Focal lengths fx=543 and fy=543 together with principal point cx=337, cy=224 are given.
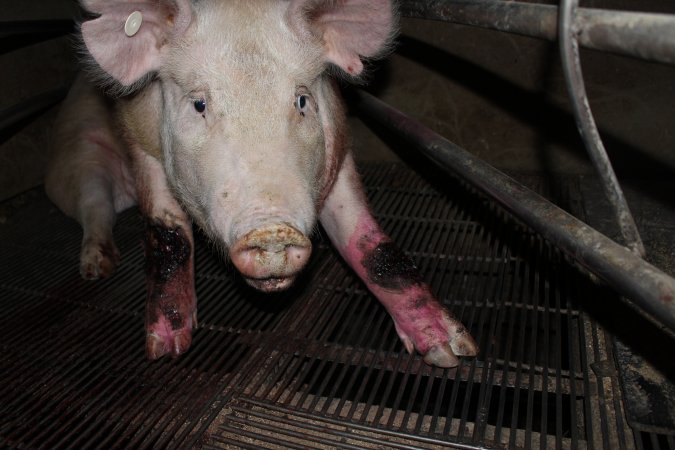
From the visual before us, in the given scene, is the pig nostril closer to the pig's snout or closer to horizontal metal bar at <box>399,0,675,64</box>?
the pig's snout

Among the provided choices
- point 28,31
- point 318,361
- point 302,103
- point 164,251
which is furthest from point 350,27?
point 28,31

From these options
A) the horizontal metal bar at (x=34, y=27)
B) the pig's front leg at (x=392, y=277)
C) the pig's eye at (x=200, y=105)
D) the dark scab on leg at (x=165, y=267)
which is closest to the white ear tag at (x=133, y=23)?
the pig's eye at (x=200, y=105)

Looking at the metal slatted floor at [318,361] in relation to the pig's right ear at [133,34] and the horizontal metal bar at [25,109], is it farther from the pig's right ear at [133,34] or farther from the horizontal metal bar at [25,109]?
the pig's right ear at [133,34]

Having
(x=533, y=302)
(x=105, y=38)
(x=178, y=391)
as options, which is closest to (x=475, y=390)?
(x=533, y=302)

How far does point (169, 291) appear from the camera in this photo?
2375mm

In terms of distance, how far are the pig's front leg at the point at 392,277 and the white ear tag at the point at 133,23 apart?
3.55 feet

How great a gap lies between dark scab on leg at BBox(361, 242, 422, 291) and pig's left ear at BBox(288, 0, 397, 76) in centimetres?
78

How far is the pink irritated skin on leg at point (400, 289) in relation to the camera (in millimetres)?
2105

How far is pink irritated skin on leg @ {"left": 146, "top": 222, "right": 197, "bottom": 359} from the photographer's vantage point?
2271 millimetres

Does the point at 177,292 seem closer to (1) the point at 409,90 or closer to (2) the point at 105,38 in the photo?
(2) the point at 105,38

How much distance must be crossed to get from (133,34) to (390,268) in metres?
1.35

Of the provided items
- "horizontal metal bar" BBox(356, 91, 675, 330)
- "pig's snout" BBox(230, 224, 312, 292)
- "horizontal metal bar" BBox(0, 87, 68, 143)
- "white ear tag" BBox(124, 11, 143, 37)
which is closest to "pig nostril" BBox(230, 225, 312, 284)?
"pig's snout" BBox(230, 224, 312, 292)

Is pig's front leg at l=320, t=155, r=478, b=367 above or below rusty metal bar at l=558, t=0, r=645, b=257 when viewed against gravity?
below

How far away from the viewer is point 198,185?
6.55 ft
